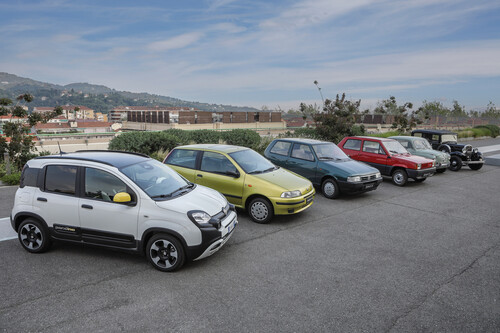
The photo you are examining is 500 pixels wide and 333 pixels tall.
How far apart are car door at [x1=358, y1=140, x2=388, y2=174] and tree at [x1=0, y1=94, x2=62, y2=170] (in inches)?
434

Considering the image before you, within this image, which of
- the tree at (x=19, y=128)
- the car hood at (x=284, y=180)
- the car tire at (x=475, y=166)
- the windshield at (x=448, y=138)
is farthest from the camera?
the windshield at (x=448, y=138)

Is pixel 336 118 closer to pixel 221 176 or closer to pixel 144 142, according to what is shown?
pixel 144 142

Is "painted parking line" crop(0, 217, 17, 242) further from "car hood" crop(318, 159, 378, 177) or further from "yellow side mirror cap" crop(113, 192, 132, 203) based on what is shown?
"car hood" crop(318, 159, 378, 177)

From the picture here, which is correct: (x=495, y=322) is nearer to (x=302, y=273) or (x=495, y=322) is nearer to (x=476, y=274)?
(x=476, y=274)

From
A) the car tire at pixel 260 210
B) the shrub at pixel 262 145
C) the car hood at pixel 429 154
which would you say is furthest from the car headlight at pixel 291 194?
the shrub at pixel 262 145

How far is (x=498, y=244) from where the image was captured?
623 centimetres

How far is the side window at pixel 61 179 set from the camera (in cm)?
506

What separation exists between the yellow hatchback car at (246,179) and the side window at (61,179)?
2.95 metres

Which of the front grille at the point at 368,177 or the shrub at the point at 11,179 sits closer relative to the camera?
the front grille at the point at 368,177

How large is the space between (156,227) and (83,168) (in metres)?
1.54

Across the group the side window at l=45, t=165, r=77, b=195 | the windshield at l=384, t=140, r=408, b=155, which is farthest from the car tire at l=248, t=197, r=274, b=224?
the windshield at l=384, t=140, r=408, b=155

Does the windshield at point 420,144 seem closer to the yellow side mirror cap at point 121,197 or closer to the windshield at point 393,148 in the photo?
the windshield at point 393,148

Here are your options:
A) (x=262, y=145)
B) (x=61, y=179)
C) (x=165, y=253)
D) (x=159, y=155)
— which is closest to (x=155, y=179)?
(x=165, y=253)

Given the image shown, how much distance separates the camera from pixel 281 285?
4469 mm
